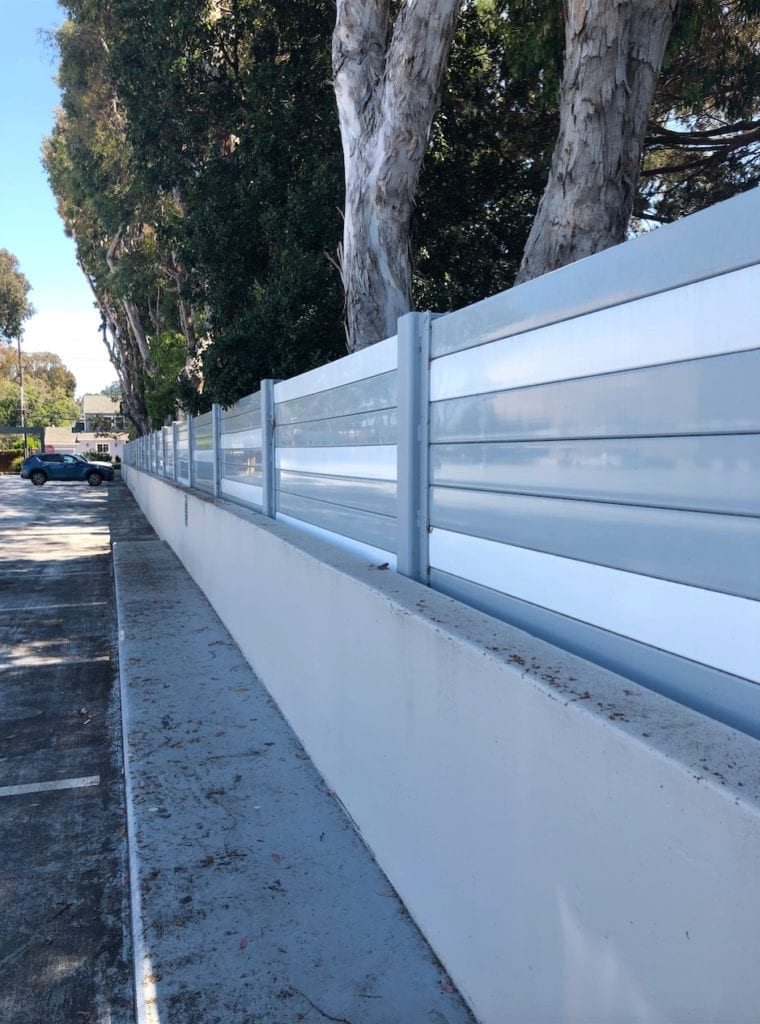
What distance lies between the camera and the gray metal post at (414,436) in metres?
3.08

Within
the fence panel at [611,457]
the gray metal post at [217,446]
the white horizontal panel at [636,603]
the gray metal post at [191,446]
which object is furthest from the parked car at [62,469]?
the white horizontal panel at [636,603]

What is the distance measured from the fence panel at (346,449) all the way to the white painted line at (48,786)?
180 centimetres

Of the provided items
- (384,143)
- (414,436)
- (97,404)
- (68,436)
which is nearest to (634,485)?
(414,436)

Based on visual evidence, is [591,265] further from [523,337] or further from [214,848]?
[214,848]

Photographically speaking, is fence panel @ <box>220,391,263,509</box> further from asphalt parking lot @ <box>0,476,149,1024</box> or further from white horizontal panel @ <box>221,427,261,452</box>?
asphalt parking lot @ <box>0,476,149,1024</box>

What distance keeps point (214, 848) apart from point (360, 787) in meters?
0.63

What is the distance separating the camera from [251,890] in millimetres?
2904

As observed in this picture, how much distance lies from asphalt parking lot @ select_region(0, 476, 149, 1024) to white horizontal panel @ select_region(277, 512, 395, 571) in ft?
5.42

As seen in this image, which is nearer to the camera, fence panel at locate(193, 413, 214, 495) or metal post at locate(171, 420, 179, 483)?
fence panel at locate(193, 413, 214, 495)

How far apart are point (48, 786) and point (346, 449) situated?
2276 mm

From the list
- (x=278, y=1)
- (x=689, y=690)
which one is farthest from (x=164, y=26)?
(x=689, y=690)

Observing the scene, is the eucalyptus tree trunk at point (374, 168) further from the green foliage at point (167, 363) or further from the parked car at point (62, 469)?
the parked car at point (62, 469)

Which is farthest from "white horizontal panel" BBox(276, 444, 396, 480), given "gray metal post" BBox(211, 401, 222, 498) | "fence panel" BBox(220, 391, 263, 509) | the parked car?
the parked car

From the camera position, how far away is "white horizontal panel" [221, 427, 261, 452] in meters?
6.62
